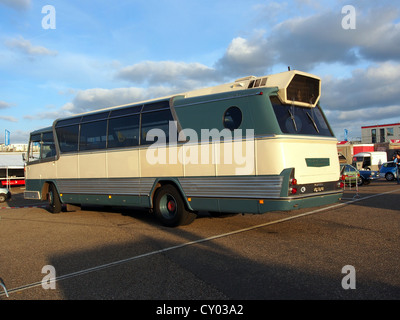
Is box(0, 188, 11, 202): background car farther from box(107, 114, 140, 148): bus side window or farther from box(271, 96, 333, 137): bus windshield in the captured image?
box(271, 96, 333, 137): bus windshield

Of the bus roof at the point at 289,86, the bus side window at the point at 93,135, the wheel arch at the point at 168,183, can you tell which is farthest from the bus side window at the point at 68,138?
the bus roof at the point at 289,86

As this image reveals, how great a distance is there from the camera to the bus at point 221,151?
23.7 ft

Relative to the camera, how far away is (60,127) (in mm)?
12508

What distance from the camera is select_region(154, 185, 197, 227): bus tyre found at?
8.77 metres

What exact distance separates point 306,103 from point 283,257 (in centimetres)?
377

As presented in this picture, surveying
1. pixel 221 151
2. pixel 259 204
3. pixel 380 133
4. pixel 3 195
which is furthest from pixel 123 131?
pixel 380 133

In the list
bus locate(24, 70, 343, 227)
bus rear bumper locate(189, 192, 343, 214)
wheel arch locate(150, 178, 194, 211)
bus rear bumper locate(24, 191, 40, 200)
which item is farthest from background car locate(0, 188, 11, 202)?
bus rear bumper locate(189, 192, 343, 214)

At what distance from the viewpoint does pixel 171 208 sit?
30.1 feet

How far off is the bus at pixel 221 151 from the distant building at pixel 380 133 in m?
67.6

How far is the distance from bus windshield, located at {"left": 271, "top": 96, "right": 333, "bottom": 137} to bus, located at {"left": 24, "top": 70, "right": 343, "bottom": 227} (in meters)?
0.03

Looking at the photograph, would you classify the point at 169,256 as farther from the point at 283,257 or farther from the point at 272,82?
the point at 272,82

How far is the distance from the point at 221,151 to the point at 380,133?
73.3m
